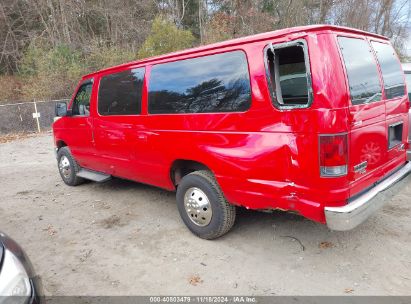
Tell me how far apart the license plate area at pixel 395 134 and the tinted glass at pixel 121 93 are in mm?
2965

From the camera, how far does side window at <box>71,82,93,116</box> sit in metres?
5.70

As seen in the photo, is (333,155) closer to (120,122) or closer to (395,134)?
(395,134)

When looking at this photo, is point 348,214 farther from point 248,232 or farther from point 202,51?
point 202,51

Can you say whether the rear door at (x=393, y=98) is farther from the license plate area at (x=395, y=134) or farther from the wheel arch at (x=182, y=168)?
the wheel arch at (x=182, y=168)

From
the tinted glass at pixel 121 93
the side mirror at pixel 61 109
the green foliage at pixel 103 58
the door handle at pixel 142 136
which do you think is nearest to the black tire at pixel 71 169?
the side mirror at pixel 61 109

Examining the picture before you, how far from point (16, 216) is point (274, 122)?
4.28 meters

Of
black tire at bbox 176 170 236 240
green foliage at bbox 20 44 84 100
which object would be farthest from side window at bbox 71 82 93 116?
green foliage at bbox 20 44 84 100

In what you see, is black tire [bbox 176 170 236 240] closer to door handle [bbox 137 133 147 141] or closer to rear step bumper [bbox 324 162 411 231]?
door handle [bbox 137 133 147 141]

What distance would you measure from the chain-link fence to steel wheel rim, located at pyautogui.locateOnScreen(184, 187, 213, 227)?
1333cm

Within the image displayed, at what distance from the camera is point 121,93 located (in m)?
4.91

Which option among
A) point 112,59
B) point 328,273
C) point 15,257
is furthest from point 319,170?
point 112,59

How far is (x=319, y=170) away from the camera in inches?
116

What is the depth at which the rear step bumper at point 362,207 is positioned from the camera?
115 inches

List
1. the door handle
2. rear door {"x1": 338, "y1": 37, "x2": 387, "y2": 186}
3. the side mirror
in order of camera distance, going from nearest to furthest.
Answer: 1. rear door {"x1": 338, "y1": 37, "x2": 387, "y2": 186}
2. the door handle
3. the side mirror
